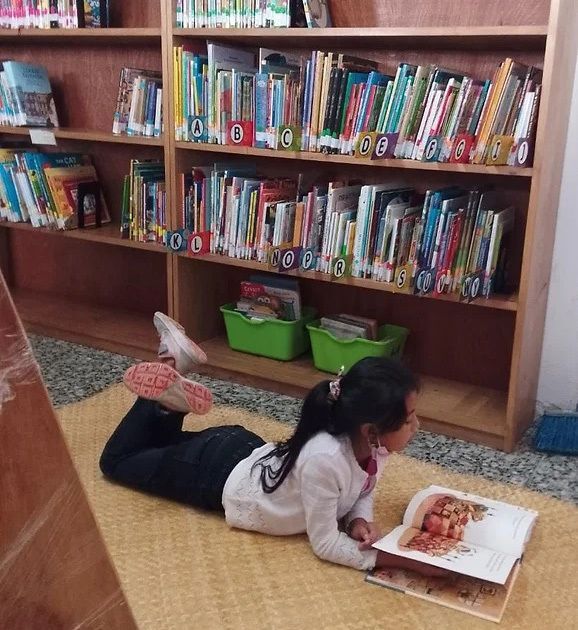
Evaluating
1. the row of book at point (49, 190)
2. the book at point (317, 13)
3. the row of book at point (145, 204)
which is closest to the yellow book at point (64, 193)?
the row of book at point (49, 190)

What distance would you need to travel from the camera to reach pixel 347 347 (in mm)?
2301

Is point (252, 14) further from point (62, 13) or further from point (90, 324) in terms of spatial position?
point (90, 324)

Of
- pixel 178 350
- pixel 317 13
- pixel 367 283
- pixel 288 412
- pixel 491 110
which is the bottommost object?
pixel 288 412

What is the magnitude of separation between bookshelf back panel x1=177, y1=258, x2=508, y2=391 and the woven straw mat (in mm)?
569

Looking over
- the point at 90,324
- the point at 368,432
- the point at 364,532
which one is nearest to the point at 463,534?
the point at 364,532

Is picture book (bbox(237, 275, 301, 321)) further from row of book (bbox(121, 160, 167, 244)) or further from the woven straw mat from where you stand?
the woven straw mat

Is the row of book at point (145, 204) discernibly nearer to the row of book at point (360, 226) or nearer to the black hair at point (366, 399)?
the row of book at point (360, 226)

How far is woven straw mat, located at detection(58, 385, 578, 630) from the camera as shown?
136 cm

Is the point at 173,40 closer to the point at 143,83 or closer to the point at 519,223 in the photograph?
the point at 143,83

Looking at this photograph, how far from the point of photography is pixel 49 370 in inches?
99.0

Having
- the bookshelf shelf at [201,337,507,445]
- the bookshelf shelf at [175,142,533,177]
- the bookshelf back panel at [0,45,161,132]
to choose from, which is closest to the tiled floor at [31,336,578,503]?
the bookshelf shelf at [201,337,507,445]

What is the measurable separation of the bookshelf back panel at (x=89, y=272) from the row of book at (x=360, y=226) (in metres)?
0.57

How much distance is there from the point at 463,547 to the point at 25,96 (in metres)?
2.19

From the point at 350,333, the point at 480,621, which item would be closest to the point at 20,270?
the point at 350,333
